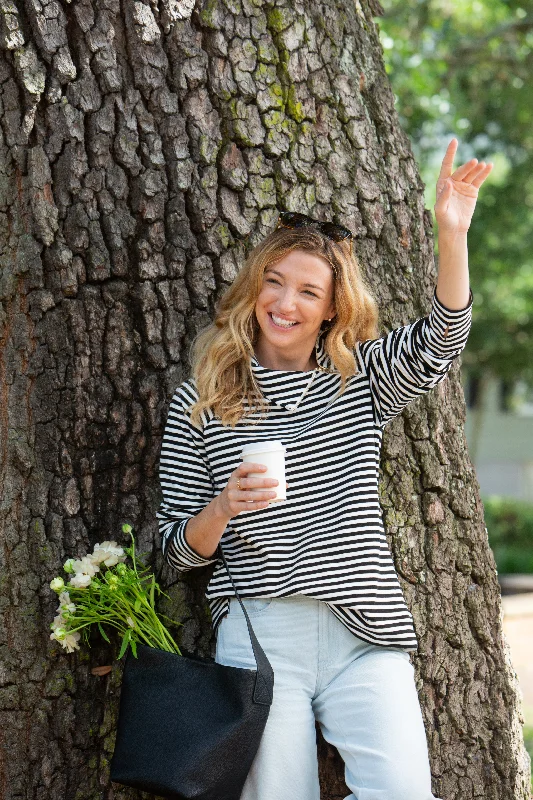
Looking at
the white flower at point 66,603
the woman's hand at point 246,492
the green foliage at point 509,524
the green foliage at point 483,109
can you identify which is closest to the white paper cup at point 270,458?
the woman's hand at point 246,492

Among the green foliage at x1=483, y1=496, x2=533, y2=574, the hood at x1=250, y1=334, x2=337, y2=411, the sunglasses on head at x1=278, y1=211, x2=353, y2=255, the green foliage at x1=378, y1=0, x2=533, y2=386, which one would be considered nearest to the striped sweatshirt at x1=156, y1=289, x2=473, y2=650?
the hood at x1=250, y1=334, x2=337, y2=411

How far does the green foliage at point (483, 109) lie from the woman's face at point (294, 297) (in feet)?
19.7

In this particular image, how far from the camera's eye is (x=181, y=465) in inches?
112

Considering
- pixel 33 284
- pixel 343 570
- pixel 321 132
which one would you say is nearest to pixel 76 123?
pixel 33 284

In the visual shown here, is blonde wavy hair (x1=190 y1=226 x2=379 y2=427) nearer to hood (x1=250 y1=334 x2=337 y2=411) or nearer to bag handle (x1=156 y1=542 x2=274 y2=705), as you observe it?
hood (x1=250 y1=334 x2=337 y2=411)

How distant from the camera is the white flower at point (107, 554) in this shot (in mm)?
2865

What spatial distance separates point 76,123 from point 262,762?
2.07m

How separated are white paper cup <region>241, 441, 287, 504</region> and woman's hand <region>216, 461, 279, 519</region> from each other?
10mm

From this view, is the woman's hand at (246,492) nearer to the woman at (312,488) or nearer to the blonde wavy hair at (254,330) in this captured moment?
the woman at (312,488)

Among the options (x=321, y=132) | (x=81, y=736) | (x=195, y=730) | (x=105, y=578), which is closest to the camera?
(x=195, y=730)

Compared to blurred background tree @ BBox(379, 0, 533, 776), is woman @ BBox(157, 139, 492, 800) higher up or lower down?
lower down

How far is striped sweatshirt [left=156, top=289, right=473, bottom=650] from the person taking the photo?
2.61 m

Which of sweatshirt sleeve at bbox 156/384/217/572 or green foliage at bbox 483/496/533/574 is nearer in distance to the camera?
sweatshirt sleeve at bbox 156/384/217/572

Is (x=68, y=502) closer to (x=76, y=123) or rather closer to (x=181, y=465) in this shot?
(x=181, y=465)
